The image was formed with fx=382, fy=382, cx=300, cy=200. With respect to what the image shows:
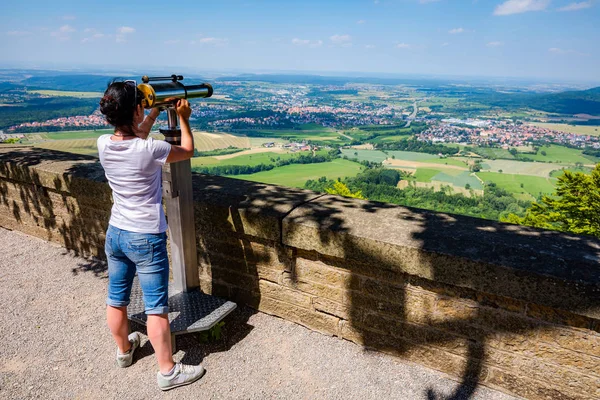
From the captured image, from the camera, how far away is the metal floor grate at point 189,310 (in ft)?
8.12

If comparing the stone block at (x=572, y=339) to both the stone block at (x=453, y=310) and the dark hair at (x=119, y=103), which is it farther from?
the dark hair at (x=119, y=103)

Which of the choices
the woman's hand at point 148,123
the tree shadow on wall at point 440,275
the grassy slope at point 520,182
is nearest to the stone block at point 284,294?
the tree shadow on wall at point 440,275

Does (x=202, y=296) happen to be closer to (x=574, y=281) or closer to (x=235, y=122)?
(x=574, y=281)

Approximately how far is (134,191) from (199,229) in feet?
3.29

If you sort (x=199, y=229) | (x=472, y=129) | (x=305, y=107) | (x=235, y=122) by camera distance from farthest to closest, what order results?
(x=305, y=107) < (x=472, y=129) < (x=235, y=122) < (x=199, y=229)

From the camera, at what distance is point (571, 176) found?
1756cm

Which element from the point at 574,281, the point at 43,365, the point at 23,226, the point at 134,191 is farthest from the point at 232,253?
the point at 23,226

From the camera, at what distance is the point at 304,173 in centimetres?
4019

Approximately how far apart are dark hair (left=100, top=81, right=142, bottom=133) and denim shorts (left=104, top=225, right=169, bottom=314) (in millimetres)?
622

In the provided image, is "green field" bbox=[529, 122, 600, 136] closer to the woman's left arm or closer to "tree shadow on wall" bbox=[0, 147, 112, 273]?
"tree shadow on wall" bbox=[0, 147, 112, 273]

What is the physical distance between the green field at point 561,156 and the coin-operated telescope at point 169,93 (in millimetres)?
68157

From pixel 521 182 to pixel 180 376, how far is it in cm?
5117

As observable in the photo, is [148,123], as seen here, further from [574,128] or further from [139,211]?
[574,128]

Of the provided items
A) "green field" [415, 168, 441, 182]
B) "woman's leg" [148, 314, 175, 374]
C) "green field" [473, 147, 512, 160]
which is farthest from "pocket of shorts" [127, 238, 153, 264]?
"green field" [473, 147, 512, 160]
